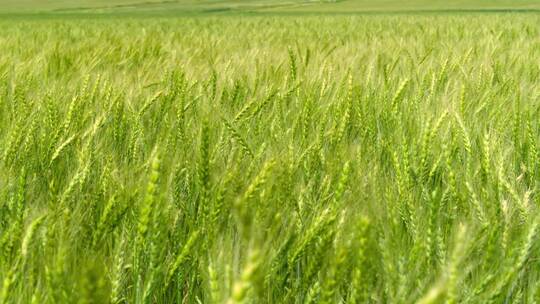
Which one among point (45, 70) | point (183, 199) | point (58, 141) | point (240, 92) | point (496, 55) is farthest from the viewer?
point (496, 55)

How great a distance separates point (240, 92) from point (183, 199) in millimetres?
692

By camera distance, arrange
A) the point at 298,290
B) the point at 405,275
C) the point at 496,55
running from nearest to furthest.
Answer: the point at 405,275 < the point at 298,290 < the point at 496,55

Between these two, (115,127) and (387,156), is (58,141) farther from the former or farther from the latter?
(387,156)

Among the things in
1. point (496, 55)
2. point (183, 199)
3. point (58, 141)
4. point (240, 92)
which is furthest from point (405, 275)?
point (496, 55)

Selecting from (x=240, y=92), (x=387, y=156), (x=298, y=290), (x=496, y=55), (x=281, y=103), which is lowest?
(x=298, y=290)

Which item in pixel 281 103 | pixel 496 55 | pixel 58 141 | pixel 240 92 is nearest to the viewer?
pixel 58 141

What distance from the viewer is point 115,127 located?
1.15 m

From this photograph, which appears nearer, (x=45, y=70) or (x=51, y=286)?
(x=51, y=286)

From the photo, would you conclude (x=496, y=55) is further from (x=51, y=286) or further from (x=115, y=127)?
(x=51, y=286)

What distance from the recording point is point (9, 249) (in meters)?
0.59

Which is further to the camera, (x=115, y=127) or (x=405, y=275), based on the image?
(x=115, y=127)

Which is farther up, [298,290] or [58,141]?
[58,141]

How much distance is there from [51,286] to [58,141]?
673 mm

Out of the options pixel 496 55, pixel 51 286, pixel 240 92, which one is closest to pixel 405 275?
pixel 51 286
